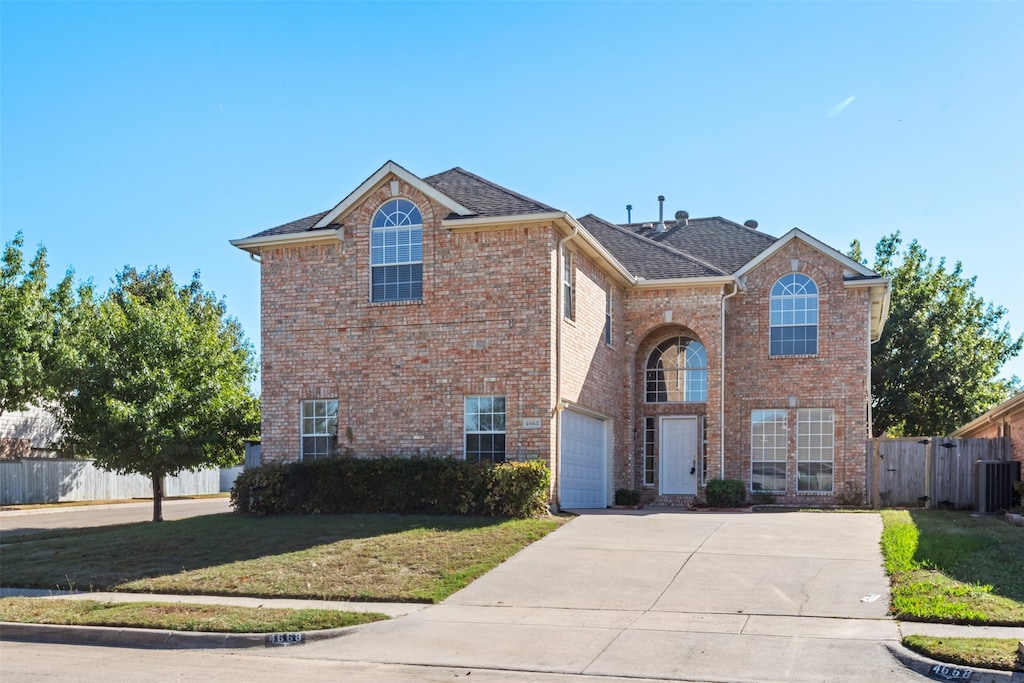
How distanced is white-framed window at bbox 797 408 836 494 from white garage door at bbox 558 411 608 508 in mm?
5097

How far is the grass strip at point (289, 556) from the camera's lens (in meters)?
13.7

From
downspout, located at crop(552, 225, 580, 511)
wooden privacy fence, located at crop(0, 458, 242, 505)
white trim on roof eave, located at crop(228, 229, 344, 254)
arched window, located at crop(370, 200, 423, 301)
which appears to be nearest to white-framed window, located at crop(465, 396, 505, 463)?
downspout, located at crop(552, 225, 580, 511)

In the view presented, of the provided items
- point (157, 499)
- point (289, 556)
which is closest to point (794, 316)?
point (289, 556)

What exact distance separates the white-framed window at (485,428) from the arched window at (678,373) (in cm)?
745

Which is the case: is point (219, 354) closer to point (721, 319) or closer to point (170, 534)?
point (170, 534)

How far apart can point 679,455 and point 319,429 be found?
9.71 meters

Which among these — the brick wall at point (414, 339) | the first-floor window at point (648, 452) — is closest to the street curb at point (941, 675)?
the brick wall at point (414, 339)

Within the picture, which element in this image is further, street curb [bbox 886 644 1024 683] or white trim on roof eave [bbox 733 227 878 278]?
white trim on roof eave [bbox 733 227 878 278]

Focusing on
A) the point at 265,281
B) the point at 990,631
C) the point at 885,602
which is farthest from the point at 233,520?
the point at 990,631

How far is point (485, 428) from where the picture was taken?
2011 centimetres

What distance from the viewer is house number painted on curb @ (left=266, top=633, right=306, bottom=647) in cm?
1077

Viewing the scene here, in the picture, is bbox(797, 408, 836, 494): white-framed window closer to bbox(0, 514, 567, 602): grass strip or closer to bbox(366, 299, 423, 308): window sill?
bbox(0, 514, 567, 602): grass strip

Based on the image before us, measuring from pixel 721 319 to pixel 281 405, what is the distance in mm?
10843

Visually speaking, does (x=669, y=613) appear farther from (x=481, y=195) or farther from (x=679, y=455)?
(x=679, y=455)
